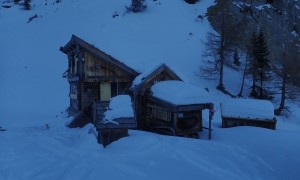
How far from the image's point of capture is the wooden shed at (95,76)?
899 inches

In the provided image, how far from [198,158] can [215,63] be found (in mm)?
26067

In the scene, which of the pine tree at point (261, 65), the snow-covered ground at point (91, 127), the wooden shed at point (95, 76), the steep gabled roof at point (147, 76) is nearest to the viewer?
the snow-covered ground at point (91, 127)

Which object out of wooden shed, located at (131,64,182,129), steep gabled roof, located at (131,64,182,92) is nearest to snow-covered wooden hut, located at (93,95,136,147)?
steep gabled roof, located at (131,64,182,92)

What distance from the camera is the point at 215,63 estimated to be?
37719mm

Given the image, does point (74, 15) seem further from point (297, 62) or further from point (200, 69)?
point (297, 62)

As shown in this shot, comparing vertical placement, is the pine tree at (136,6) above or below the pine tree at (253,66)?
above

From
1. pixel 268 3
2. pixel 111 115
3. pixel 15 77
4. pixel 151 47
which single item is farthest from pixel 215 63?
pixel 111 115

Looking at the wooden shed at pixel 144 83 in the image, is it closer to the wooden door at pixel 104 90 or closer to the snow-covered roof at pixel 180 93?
the snow-covered roof at pixel 180 93

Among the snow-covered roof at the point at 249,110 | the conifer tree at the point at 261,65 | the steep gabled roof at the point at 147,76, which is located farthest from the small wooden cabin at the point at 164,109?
the conifer tree at the point at 261,65

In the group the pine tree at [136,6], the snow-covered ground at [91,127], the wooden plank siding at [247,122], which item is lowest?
the wooden plank siding at [247,122]

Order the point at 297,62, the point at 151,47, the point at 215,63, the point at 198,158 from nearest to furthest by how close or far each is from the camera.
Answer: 1. the point at 198,158
2. the point at 297,62
3. the point at 215,63
4. the point at 151,47

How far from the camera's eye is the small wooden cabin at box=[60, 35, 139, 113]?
2284cm

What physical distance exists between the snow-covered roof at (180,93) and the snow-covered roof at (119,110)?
386 cm

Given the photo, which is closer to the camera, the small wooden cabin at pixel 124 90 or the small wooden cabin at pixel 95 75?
the small wooden cabin at pixel 124 90
